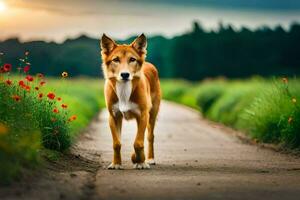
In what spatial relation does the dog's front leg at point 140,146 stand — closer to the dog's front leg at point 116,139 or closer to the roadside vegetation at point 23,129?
the dog's front leg at point 116,139

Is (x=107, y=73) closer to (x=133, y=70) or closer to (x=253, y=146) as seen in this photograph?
(x=133, y=70)

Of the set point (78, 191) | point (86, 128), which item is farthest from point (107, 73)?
point (86, 128)

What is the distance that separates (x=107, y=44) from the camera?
14250 millimetres

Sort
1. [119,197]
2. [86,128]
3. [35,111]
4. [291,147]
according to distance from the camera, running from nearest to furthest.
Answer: [119,197], [35,111], [291,147], [86,128]

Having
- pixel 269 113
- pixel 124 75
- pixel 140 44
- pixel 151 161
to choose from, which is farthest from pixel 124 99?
pixel 269 113

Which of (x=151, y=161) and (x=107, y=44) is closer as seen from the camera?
(x=107, y=44)

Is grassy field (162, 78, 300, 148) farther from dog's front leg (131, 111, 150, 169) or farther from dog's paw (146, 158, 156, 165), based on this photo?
dog's front leg (131, 111, 150, 169)

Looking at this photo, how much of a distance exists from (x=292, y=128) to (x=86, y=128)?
30.1 feet

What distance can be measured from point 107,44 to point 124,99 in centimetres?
104

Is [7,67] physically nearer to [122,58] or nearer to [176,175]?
[122,58]

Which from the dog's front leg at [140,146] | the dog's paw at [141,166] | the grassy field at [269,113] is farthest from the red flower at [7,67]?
the grassy field at [269,113]

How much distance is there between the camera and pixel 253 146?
66.5 ft

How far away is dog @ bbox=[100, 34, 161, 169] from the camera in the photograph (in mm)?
14031

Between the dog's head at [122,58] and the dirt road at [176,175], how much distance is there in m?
1.71
